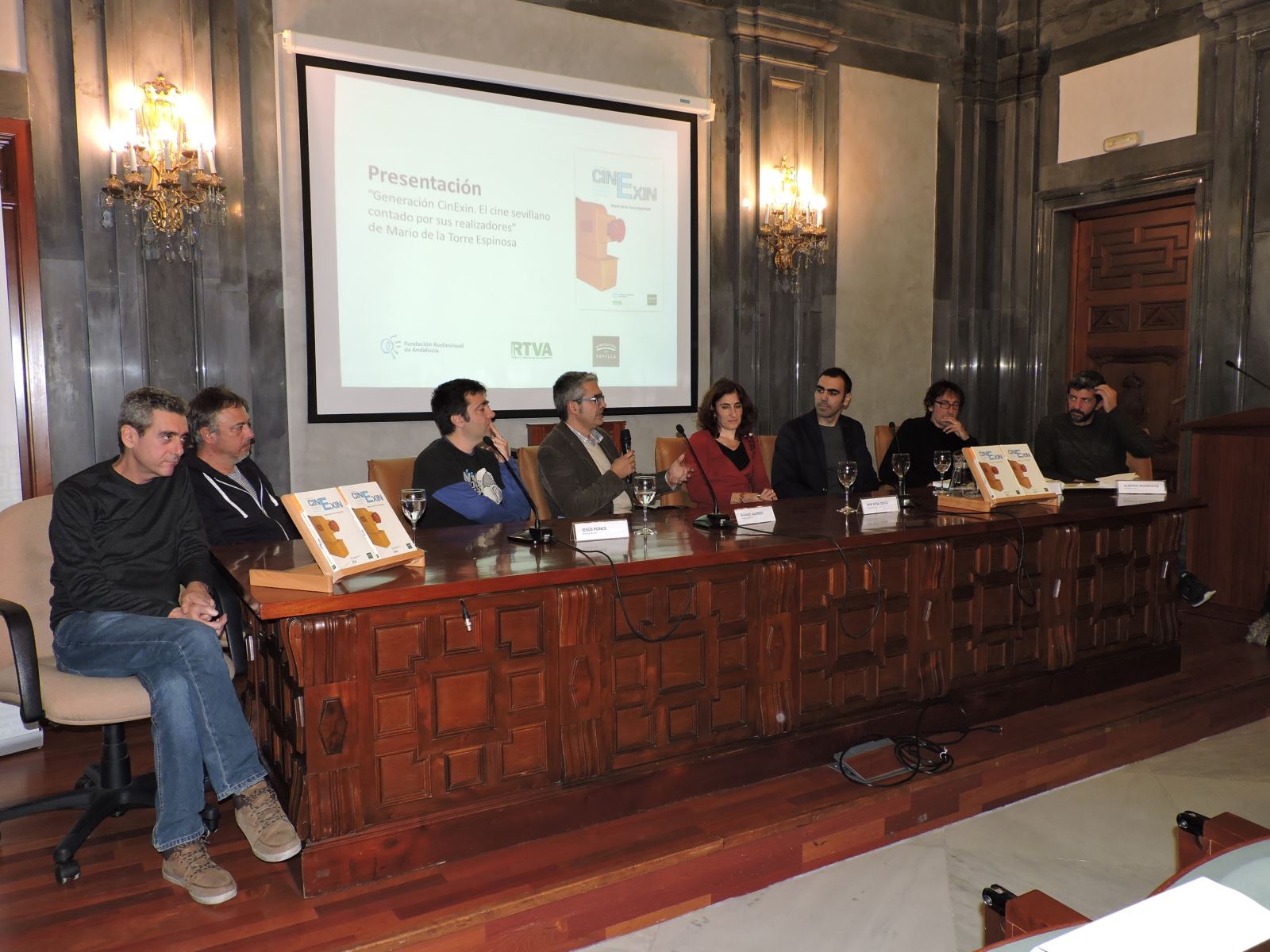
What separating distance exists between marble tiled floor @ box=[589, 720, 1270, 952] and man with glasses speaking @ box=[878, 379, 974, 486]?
1857 mm

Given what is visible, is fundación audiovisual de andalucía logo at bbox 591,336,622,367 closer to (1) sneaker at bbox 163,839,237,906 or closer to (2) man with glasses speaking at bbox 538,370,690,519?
(2) man with glasses speaking at bbox 538,370,690,519

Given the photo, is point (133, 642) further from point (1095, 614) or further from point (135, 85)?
point (1095, 614)

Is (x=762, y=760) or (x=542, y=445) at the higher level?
(x=542, y=445)

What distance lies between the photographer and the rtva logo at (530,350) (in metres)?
4.80

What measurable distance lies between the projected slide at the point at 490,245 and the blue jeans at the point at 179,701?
210 centimetres

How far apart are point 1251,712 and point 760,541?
2.19m

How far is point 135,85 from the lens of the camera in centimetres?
378

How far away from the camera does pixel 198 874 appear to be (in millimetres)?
2094

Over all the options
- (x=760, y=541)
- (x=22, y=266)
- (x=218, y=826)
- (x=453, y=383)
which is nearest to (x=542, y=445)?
(x=453, y=383)

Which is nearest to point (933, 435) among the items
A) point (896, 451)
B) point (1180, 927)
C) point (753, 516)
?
point (896, 451)

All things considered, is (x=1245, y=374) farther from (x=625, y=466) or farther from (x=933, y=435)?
(x=625, y=466)

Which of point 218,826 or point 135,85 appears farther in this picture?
point 135,85

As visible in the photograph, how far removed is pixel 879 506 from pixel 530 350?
88.4 inches

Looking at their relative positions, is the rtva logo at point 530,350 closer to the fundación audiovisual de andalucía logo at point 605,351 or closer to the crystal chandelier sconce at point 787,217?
the fundación audiovisual de andalucía logo at point 605,351
